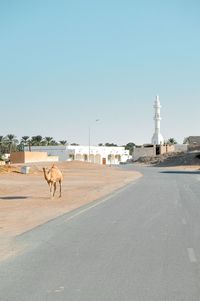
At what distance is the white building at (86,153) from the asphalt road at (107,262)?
13087 centimetres

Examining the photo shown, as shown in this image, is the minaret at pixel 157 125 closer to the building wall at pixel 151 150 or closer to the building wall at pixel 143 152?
the building wall at pixel 151 150

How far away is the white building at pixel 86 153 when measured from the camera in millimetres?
157750

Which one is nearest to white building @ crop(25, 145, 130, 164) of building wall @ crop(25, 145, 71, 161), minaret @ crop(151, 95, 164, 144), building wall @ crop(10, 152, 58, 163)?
building wall @ crop(25, 145, 71, 161)

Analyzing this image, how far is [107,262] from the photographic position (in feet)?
35.3

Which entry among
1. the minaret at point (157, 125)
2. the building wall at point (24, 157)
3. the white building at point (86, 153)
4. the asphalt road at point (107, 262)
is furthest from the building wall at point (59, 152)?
the asphalt road at point (107, 262)

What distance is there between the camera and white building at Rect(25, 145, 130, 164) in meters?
158

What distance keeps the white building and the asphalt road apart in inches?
5152

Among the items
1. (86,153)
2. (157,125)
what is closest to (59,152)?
(86,153)

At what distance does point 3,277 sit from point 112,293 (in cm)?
201

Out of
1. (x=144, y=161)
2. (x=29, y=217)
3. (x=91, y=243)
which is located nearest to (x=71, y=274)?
(x=91, y=243)

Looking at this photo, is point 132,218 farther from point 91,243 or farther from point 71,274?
point 71,274

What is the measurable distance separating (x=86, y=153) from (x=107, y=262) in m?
154

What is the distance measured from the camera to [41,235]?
1491cm

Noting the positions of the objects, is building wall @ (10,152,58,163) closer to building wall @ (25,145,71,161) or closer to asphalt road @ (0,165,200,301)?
building wall @ (25,145,71,161)
